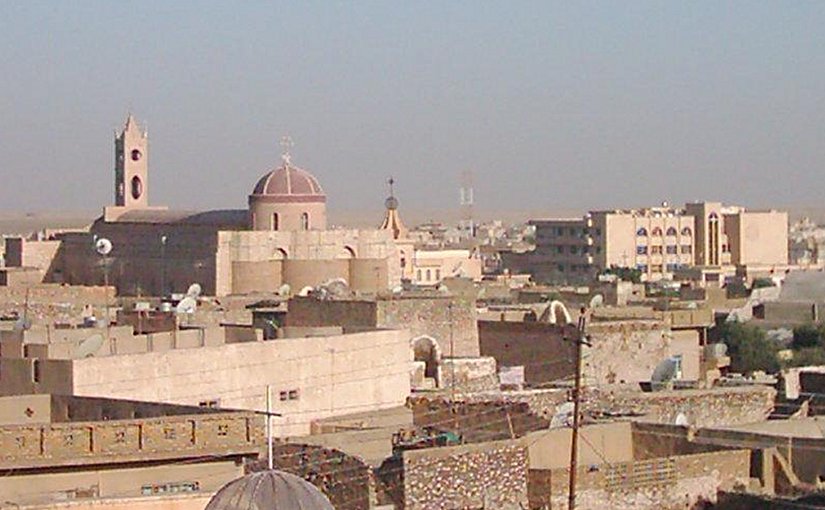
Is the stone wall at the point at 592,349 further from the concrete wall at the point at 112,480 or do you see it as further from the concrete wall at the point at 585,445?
the concrete wall at the point at 112,480

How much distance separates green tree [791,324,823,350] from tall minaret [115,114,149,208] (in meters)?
29.3

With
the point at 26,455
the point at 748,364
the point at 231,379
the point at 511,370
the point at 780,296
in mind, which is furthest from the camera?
the point at 780,296

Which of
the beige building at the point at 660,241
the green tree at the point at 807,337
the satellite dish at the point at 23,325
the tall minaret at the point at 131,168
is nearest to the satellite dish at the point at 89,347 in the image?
the satellite dish at the point at 23,325

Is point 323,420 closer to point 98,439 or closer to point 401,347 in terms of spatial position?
point 401,347

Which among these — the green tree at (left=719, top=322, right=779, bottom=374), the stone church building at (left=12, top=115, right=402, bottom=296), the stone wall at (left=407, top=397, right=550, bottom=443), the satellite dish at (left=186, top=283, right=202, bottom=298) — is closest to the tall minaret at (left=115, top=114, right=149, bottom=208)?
the stone church building at (left=12, top=115, right=402, bottom=296)

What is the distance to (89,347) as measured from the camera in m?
21.5

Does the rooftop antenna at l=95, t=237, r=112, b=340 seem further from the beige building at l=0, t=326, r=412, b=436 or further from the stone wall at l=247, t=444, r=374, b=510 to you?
the stone wall at l=247, t=444, r=374, b=510

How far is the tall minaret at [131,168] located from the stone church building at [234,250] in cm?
444

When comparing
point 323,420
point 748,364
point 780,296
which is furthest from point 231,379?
point 780,296

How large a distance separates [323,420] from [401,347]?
2155 mm

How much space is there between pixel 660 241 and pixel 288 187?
29795 millimetres

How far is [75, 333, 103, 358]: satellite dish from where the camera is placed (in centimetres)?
2118

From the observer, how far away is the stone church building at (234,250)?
4838cm

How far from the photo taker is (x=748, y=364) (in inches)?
1334
